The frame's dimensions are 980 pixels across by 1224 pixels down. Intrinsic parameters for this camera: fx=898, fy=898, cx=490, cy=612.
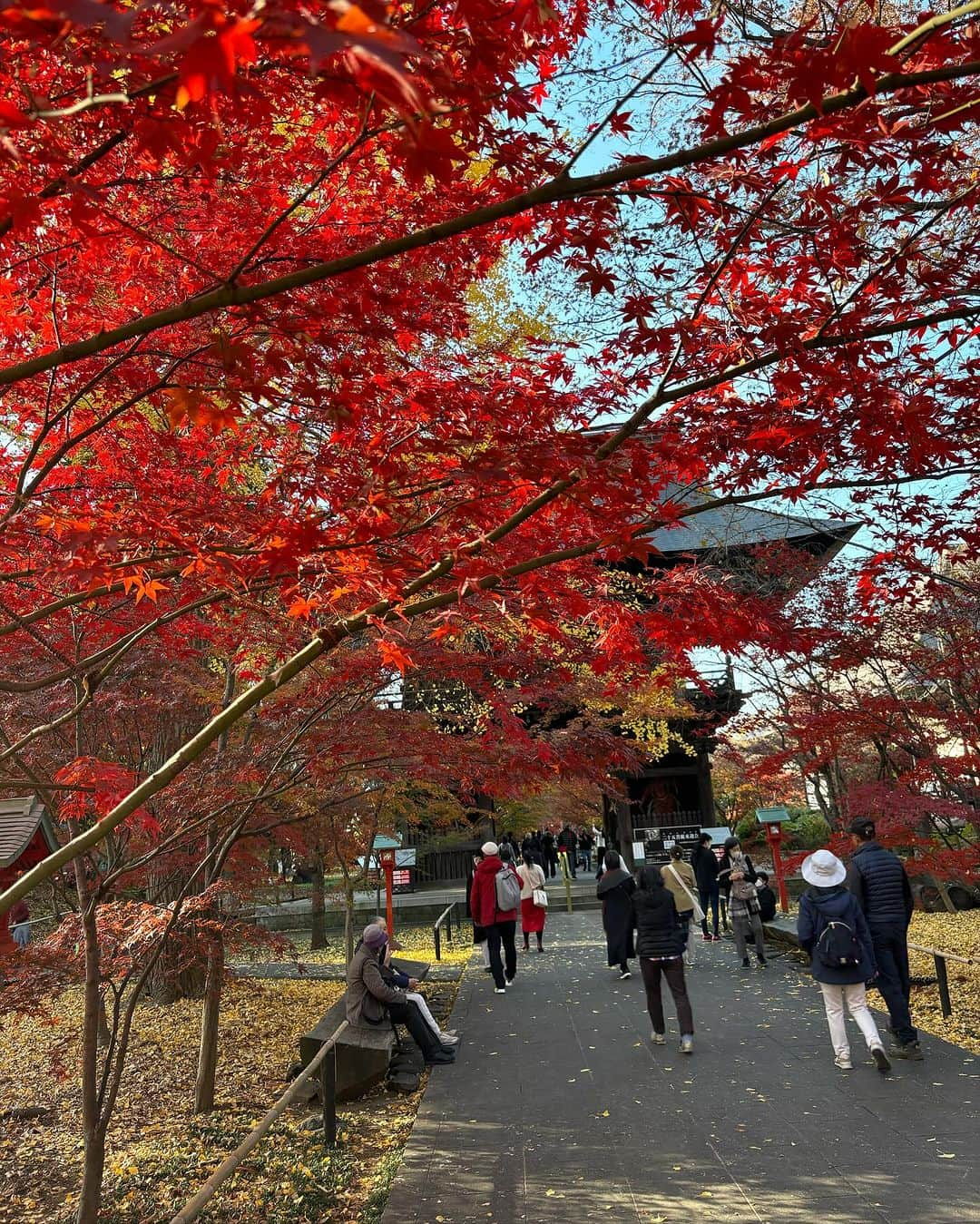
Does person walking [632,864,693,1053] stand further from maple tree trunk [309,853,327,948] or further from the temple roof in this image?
maple tree trunk [309,853,327,948]

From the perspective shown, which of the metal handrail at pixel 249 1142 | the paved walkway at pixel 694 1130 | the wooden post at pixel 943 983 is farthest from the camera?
the wooden post at pixel 943 983

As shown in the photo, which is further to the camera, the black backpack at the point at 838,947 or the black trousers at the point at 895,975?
the black trousers at the point at 895,975

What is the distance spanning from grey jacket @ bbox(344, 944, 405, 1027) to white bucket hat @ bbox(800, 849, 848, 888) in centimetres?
363

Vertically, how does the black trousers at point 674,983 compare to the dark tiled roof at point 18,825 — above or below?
below

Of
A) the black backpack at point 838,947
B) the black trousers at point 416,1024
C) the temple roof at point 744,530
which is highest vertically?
the temple roof at point 744,530

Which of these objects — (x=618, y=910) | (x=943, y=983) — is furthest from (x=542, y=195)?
(x=618, y=910)

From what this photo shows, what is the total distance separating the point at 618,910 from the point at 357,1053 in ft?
15.5

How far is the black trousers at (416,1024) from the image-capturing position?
7863 mm

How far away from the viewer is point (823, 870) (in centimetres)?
664

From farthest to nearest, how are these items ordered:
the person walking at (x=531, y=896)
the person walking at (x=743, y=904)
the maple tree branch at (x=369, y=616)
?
the person walking at (x=531, y=896)
the person walking at (x=743, y=904)
the maple tree branch at (x=369, y=616)

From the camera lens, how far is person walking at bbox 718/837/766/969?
11445 mm

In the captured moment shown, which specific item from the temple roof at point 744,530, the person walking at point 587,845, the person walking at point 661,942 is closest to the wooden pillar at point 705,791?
the temple roof at point 744,530

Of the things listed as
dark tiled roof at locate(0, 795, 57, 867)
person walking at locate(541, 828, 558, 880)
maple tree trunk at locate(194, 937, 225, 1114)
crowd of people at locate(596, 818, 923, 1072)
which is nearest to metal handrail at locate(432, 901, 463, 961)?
maple tree trunk at locate(194, 937, 225, 1114)

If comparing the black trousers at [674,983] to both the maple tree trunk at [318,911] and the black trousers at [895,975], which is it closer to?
the black trousers at [895,975]
